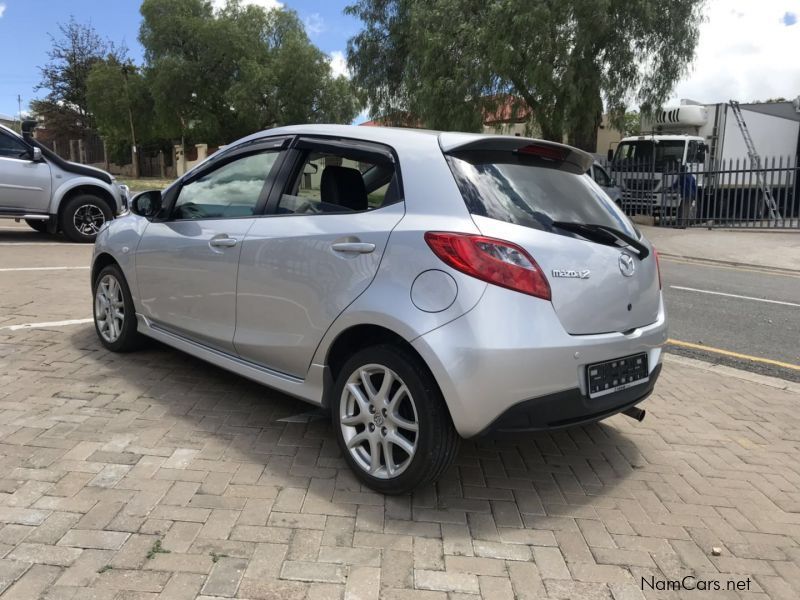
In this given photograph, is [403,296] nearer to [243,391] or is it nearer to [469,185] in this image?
[469,185]

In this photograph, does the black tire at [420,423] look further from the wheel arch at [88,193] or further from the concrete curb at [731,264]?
the concrete curb at [731,264]

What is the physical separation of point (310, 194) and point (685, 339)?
4432mm

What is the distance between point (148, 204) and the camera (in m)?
4.41

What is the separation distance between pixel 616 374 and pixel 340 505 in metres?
1.38

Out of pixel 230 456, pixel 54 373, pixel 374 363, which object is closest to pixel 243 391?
pixel 230 456

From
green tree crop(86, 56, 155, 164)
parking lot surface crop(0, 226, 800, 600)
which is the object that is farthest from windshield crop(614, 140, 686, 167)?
green tree crop(86, 56, 155, 164)

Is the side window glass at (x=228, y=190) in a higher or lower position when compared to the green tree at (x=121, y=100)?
lower

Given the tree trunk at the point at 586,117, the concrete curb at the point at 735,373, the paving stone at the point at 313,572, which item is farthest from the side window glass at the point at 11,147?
the tree trunk at the point at 586,117

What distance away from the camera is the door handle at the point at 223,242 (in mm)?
3613

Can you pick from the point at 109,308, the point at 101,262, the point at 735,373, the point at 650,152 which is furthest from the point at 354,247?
the point at 650,152

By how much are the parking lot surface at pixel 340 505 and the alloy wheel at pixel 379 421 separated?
18 cm

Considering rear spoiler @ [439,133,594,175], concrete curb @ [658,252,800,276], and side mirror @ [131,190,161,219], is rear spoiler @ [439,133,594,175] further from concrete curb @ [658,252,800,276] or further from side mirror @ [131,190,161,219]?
concrete curb @ [658,252,800,276]

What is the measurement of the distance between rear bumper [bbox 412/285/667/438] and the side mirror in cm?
→ 253

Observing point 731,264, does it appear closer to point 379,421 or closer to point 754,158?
point 754,158
